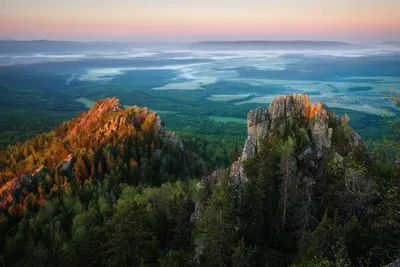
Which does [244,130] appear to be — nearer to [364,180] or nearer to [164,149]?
[164,149]

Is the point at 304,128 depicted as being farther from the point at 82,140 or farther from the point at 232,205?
the point at 82,140

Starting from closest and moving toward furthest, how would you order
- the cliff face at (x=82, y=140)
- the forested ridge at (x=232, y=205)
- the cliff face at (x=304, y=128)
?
1. the forested ridge at (x=232, y=205)
2. the cliff face at (x=304, y=128)
3. the cliff face at (x=82, y=140)

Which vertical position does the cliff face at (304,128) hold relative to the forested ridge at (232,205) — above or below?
above

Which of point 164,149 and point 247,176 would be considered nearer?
point 247,176

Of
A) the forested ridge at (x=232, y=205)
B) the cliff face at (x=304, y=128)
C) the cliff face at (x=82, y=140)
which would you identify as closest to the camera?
the forested ridge at (x=232, y=205)

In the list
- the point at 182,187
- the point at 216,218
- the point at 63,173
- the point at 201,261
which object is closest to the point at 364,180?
the point at 216,218

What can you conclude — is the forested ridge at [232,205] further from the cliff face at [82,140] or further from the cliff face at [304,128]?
the cliff face at [82,140]

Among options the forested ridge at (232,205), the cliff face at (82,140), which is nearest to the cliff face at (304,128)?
the forested ridge at (232,205)
